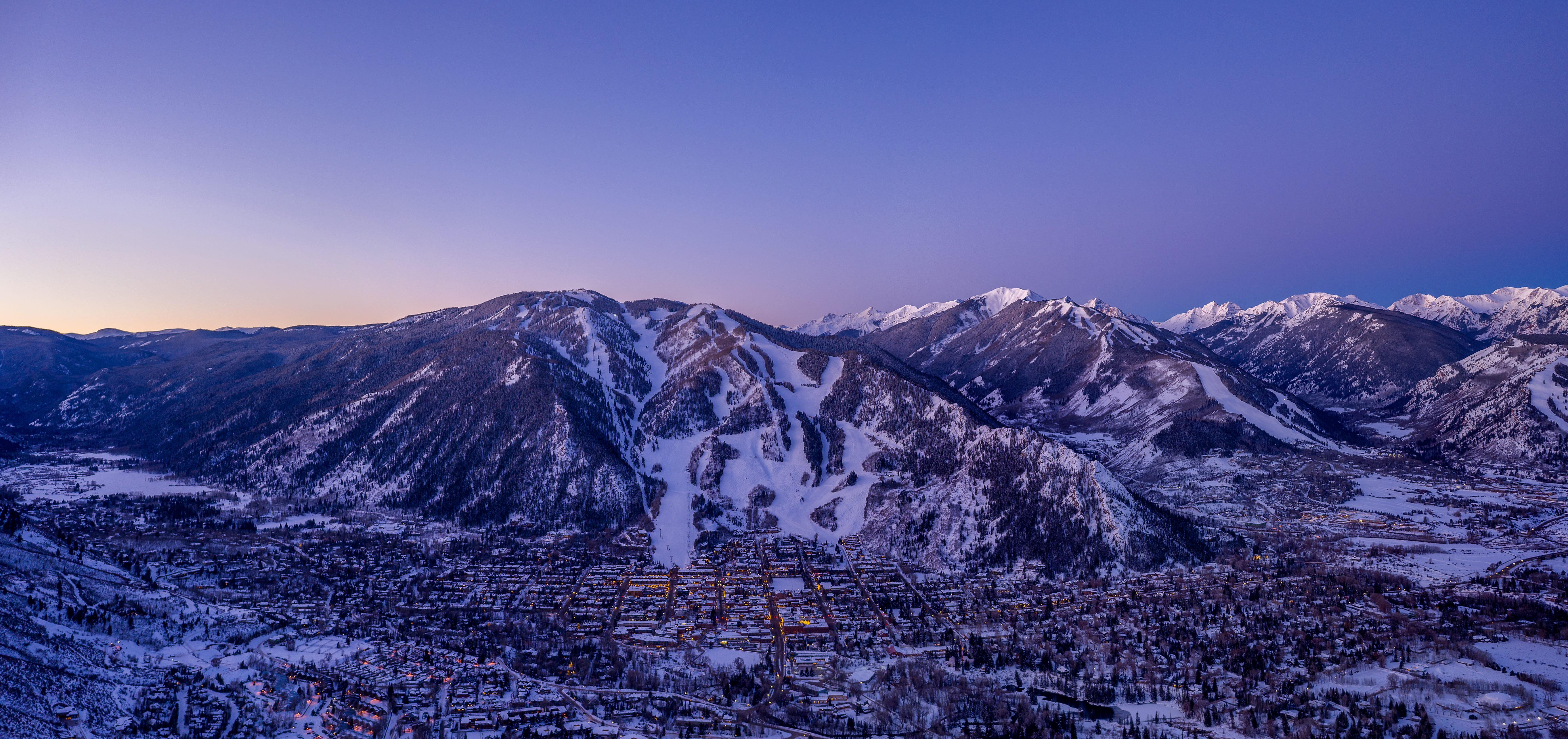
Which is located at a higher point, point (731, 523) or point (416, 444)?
point (416, 444)

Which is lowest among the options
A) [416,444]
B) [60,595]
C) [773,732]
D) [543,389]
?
[773,732]

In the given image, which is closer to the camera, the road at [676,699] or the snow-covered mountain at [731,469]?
the road at [676,699]

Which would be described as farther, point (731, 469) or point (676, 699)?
point (731, 469)

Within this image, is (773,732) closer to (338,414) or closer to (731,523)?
(731,523)

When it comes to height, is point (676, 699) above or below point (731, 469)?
below

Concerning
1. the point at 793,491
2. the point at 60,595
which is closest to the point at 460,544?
the point at 60,595

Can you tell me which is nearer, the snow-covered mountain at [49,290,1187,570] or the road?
the road

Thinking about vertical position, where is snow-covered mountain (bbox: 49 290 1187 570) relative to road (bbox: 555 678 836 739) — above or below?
above

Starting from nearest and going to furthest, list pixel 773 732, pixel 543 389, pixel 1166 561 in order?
pixel 773 732 → pixel 1166 561 → pixel 543 389

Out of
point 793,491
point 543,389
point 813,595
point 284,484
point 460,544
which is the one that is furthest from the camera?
point 543,389

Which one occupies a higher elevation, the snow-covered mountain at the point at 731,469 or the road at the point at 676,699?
the snow-covered mountain at the point at 731,469

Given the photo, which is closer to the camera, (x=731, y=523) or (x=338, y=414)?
(x=731, y=523)
